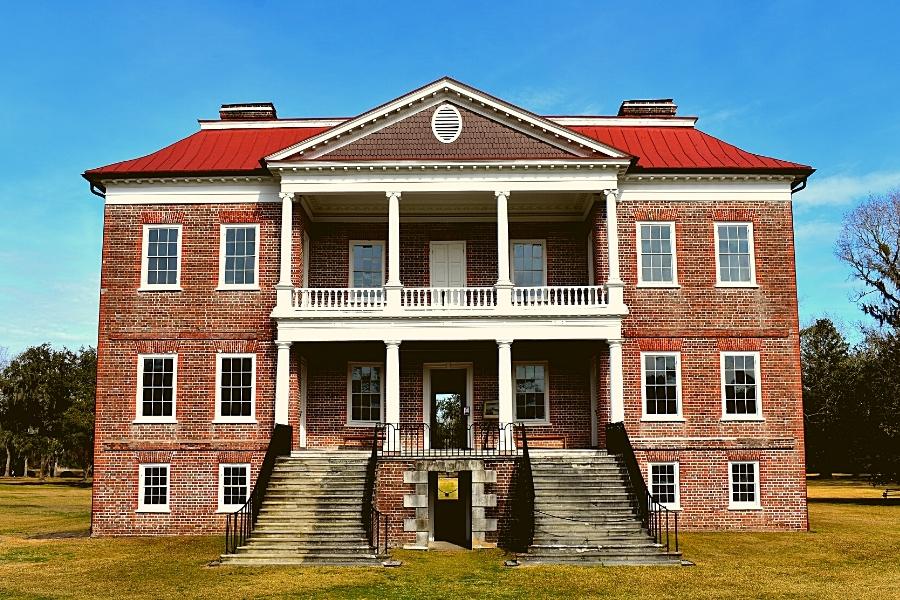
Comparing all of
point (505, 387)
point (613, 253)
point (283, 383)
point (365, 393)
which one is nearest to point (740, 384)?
point (613, 253)

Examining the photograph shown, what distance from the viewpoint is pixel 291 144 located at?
24.2 metres

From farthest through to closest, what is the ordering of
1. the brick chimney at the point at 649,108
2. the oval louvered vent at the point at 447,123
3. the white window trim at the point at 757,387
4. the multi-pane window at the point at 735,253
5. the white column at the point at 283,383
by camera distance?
the brick chimney at the point at 649,108, the multi-pane window at the point at 735,253, the white window trim at the point at 757,387, the oval louvered vent at the point at 447,123, the white column at the point at 283,383

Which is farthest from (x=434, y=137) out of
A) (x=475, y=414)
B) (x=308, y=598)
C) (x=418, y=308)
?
(x=308, y=598)

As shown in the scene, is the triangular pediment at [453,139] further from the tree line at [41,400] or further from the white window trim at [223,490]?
the tree line at [41,400]

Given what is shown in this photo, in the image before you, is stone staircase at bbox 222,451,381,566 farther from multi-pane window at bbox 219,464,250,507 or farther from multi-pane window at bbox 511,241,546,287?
multi-pane window at bbox 511,241,546,287

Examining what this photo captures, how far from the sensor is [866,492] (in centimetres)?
4203

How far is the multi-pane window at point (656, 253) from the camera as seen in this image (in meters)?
23.0

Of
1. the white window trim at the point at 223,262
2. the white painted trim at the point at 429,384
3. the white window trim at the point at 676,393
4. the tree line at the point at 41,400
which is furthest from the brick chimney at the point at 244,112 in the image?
the tree line at the point at 41,400

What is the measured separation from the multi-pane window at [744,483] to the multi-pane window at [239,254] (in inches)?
509

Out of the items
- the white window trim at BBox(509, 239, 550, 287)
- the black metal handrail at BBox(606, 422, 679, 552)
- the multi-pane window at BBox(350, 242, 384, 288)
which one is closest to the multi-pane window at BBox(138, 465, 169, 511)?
the multi-pane window at BBox(350, 242, 384, 288)

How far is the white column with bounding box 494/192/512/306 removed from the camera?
21.8 metres

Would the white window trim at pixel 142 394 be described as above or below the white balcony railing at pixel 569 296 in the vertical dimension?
below

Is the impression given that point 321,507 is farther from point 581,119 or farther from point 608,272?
point 581,119

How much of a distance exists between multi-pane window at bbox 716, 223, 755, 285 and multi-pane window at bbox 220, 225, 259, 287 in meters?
11.9
